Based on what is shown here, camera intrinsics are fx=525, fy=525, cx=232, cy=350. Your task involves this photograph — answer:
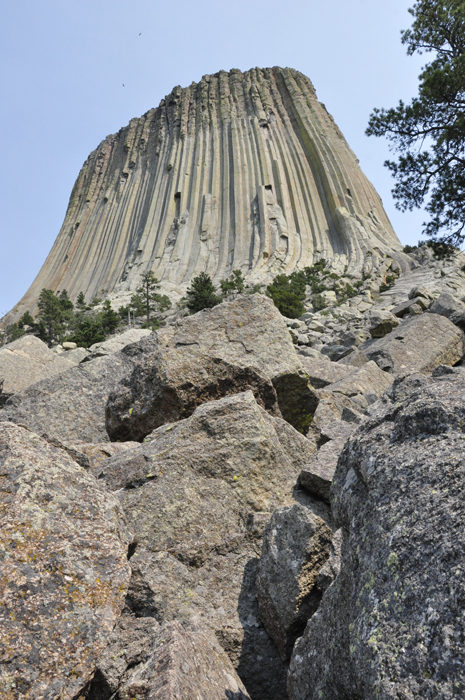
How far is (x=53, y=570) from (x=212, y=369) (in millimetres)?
3775

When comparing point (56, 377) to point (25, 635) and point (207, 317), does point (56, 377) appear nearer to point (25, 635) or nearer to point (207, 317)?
point (207, 317)

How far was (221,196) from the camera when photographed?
210 feet

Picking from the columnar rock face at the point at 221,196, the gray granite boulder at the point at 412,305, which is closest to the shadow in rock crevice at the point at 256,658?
the gray granite boulder at the point at 412,305

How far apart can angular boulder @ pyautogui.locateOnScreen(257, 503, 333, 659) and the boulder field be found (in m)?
0.01

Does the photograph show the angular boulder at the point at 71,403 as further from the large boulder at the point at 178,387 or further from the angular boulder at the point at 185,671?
the angular boulder at the point at 185,671

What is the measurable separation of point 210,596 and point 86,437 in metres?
4.10

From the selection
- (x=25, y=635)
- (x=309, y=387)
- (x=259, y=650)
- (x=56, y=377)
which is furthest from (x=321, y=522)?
(x=56, y=377)

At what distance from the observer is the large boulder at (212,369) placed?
6.36 metres

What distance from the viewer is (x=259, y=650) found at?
Answer: 3.42m

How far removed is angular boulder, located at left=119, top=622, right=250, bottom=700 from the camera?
8.30 feet

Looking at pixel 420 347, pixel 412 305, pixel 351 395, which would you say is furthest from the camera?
pixel 412 305

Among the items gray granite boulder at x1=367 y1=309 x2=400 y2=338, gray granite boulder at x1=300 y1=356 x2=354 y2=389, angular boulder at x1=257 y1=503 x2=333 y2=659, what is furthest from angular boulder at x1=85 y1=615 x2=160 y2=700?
gray granite boulder at x1=367 y1=309 x2=400 y2=338

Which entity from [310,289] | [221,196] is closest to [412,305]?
[310,289]

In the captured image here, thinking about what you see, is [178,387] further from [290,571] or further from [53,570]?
[53,570]
